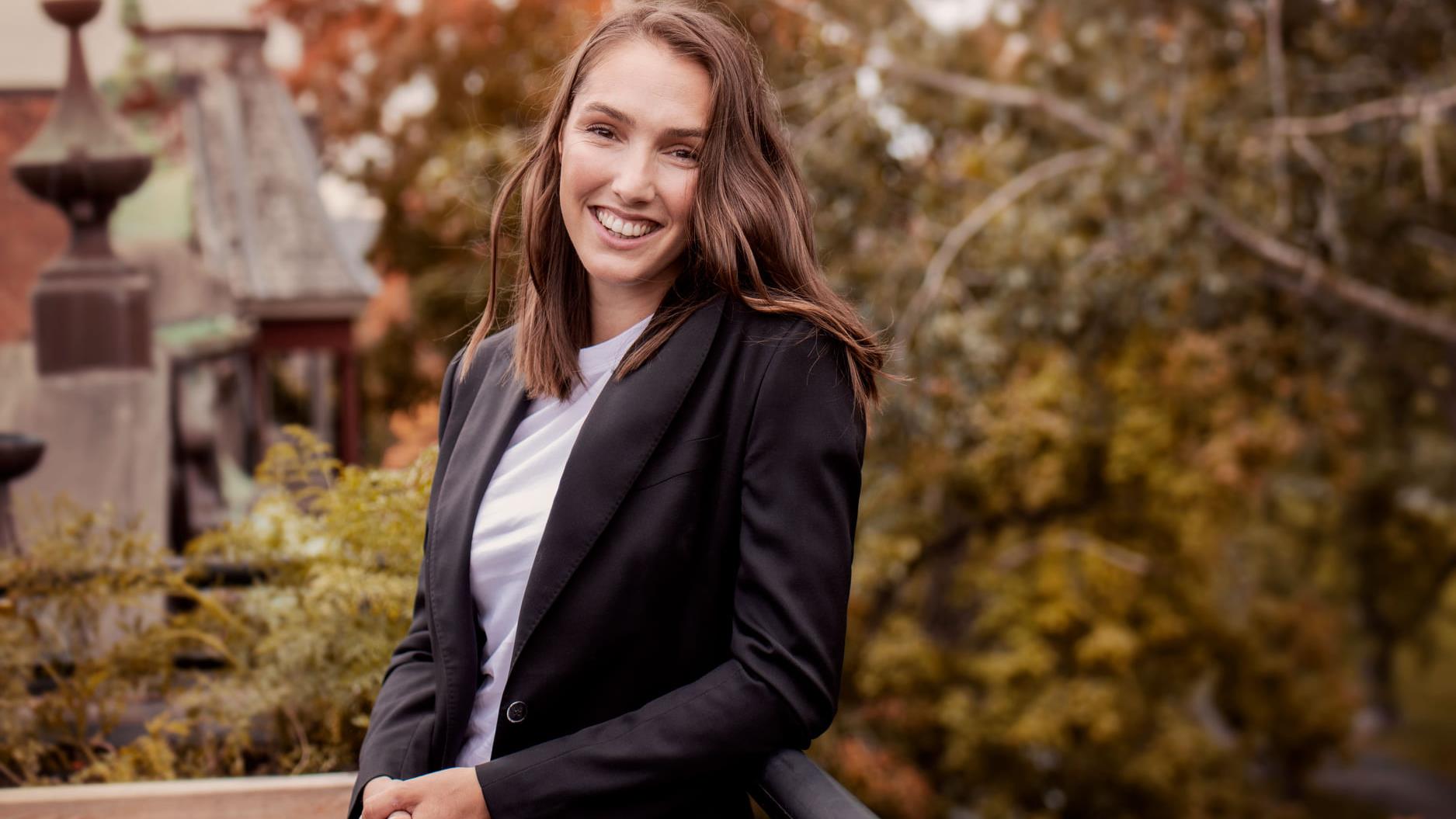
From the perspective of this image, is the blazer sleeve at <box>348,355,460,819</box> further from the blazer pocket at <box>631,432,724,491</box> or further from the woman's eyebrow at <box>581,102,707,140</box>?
the woman's eyebrow at <box>581,102,707,140</box>

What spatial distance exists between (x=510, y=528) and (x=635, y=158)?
0.55 m

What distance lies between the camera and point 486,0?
12.5 meters

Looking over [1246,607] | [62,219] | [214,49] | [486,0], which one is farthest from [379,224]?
[1246,607]

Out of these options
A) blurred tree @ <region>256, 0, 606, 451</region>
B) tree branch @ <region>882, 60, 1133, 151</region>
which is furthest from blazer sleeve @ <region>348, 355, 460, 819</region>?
blurred tree @ <region>256, 0, 606, 451</region>

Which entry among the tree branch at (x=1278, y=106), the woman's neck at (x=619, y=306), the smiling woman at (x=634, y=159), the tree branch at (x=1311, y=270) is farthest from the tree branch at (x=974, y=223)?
the smiling woman at (x=634, y=159)

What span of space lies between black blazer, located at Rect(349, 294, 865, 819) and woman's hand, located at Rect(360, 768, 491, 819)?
0.07ft

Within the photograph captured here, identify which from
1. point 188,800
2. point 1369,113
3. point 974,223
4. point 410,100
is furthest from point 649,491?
point 410,100

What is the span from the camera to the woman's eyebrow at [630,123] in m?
1.83

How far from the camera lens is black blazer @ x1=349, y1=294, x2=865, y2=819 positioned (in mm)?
1652

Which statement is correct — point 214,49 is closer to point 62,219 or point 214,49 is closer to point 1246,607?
point 62,219

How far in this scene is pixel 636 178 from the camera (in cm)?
183

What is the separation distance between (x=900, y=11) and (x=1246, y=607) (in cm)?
1301

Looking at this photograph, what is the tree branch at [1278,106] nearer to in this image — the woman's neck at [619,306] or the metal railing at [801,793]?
the woman's neck at [619,306]

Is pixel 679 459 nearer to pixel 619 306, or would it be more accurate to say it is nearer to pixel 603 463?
pixel 603 463
